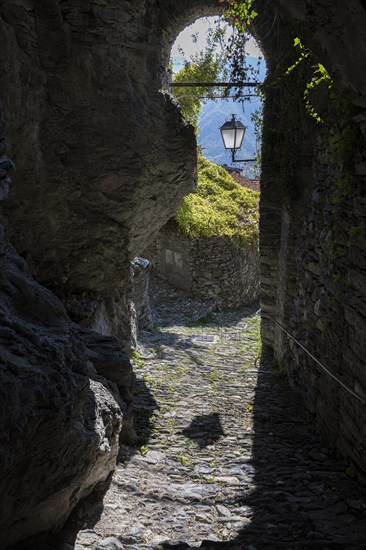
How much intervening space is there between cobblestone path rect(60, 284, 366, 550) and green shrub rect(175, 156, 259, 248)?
6.13 meters

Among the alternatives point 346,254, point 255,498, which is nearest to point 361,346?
point 346,254

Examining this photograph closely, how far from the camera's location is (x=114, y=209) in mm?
5816

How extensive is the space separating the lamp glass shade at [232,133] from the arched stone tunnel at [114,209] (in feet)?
4.25

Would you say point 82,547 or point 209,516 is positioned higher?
point 82,547

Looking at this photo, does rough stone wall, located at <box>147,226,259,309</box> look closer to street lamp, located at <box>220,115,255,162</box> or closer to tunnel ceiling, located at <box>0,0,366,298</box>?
street lamp, located at <box>220,115,255,162</box>

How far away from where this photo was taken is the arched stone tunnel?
2426mm

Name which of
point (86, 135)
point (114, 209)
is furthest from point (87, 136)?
point (114, 209)

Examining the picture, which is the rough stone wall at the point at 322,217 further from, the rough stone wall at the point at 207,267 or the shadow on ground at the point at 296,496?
the rough stone wall at the point at 207,267

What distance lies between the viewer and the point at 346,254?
3.82 metres

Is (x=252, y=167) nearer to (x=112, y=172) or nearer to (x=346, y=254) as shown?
(x=112, y=172)

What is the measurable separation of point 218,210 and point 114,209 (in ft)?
28.9

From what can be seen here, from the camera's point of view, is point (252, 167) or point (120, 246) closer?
point (120, 246)

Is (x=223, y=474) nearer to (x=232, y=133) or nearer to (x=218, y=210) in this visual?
(x=232, y=133)

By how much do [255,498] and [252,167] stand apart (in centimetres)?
563
